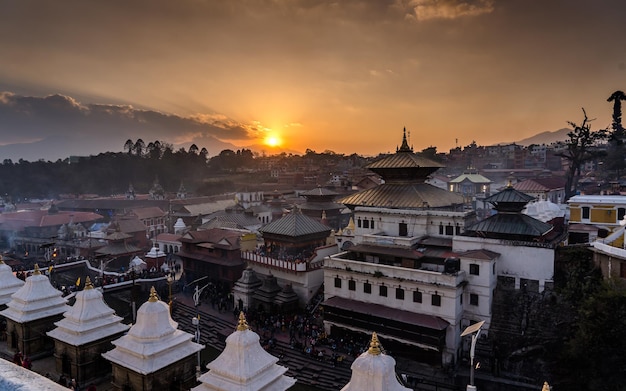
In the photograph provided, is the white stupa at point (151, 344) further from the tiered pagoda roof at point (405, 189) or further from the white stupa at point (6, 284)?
the tiered pagoda roof at point (405, 189)

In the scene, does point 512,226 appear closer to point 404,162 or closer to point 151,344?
point 404,162

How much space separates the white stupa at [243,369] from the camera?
11.3 m

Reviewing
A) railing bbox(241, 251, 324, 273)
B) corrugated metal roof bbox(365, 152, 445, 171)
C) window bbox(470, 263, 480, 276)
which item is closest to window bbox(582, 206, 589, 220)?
corrugated metal roof bbox(365, 152, 445, 171)

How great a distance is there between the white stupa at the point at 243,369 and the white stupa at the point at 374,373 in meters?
3.24

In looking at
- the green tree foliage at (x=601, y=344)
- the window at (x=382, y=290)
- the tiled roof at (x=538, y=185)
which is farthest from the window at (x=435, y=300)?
the tiled roof at (x=538, y=185)

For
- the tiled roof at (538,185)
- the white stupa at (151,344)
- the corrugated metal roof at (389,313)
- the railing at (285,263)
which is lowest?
the corrugated metal roof at (389,313)

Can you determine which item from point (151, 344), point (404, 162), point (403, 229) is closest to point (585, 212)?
point (403, 229)

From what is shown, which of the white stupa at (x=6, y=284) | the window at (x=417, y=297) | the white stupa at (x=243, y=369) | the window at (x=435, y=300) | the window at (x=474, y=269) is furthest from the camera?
the window at (x=417, y=297)

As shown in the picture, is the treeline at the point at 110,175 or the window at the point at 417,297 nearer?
the window at the point at 417,297

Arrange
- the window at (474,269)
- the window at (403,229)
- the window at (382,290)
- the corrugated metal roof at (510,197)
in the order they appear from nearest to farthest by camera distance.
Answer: the window at (474,269) → the corrugated metal roof at (510,197) → the window at (382,290) → the window at (403,229)

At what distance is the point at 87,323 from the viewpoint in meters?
15.5

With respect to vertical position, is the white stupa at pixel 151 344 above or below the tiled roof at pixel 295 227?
below

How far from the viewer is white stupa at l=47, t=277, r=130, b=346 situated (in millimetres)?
15242

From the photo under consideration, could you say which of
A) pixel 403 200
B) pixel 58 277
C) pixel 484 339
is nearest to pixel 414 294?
pixel 484 339
